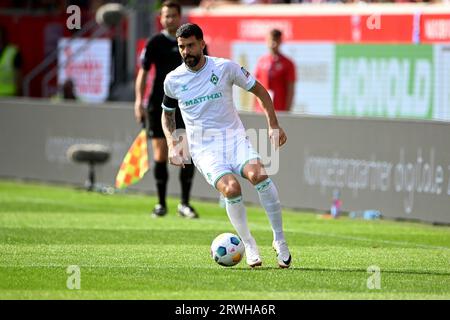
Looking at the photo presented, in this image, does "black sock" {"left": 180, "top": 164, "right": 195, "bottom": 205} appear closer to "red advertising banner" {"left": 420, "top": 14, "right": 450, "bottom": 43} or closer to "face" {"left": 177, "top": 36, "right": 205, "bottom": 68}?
"face" {"left": 177, "top": 36, "right": 205, "bottom": 68}

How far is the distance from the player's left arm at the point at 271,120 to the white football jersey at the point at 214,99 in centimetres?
10

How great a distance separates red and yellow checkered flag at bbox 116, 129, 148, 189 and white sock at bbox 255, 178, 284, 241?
21.5ft

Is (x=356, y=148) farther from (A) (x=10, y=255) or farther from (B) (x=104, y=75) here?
(B) (x=104, y=75)

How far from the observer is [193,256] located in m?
12.2

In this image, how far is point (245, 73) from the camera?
452 inches

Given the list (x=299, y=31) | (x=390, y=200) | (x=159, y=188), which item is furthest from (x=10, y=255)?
(x=299, y=31)

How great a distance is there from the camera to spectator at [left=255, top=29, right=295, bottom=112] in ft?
63.4

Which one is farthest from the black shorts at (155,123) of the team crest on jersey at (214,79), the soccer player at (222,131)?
the team crest on jersey at (214,79)

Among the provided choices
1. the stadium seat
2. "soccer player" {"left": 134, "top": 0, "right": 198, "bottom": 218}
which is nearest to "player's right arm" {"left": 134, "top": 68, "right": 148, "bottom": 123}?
"soccer player" {"left": 134, "top": 0, "right": 198, "bottom": 218}

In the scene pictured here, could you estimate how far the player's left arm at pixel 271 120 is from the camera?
11.0 meters

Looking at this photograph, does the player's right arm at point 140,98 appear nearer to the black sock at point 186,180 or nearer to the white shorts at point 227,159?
the black sock at point 186,180

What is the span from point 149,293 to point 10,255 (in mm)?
2751

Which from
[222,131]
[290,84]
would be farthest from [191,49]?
[290,84]
